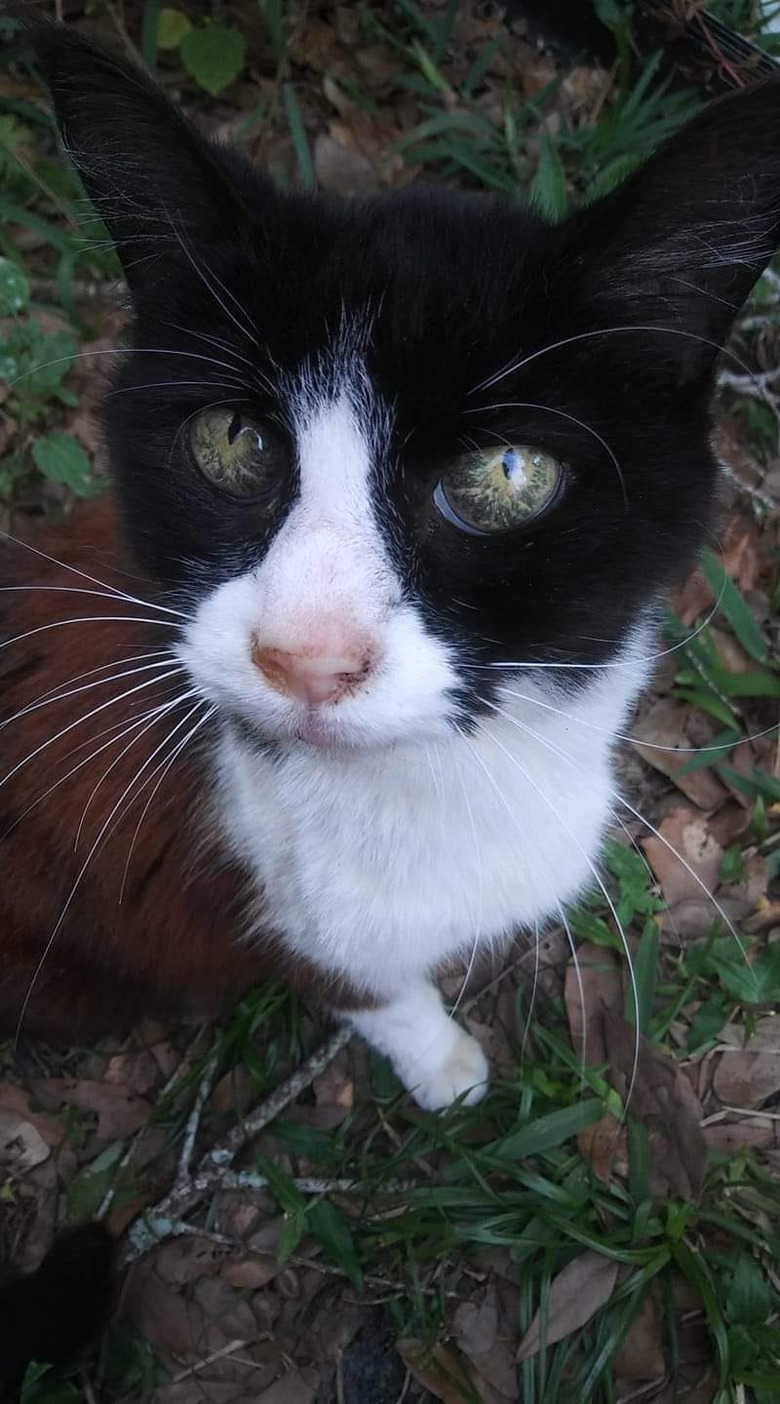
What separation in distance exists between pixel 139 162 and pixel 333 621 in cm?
48

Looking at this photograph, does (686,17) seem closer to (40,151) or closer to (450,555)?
(40,151)

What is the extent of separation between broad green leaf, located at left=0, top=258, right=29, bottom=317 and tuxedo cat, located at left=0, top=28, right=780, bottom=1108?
100cm

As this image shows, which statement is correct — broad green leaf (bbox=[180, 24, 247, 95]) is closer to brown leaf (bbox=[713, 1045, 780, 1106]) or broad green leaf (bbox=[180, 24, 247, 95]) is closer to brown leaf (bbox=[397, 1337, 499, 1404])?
brown leaf (bbox=[713, 1045, 780, 1106])

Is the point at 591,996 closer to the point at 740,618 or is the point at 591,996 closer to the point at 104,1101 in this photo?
the point at 740,618

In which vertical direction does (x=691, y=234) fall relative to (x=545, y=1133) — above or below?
above

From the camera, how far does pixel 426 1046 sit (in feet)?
4.83

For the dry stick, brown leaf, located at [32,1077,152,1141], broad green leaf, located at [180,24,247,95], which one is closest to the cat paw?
the dry stick

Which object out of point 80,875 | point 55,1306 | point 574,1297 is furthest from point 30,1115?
point 574,1297

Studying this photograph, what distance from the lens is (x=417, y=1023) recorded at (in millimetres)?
1427

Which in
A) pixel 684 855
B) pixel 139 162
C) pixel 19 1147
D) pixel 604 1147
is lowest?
pixel 19 1147

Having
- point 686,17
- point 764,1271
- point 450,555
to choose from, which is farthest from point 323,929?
point 686,17

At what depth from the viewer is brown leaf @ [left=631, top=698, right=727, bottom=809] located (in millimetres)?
1793

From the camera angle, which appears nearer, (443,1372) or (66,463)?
(443,1372)

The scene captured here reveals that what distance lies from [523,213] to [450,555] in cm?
39
